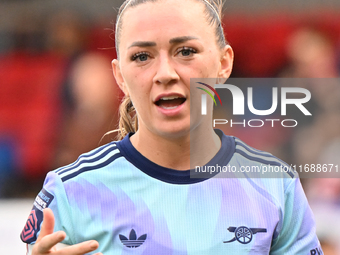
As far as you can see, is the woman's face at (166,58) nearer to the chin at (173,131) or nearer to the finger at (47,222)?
the chin at (173,131)

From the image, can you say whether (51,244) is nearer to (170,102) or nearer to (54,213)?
(54,213)

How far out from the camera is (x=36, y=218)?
1.48 m

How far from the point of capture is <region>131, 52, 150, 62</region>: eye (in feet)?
5.02

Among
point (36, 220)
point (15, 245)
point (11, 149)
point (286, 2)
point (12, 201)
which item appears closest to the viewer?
point (36, 220)

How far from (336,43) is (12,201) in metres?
3.81

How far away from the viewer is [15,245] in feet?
11.3

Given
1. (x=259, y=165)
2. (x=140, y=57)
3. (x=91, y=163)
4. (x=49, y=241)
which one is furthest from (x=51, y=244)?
(x=259, y=165)

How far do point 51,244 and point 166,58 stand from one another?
73cm

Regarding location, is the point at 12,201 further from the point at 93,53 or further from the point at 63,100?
the point at 93,53

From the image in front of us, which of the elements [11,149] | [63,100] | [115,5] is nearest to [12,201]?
[11,149]

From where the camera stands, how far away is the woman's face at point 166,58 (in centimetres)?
149

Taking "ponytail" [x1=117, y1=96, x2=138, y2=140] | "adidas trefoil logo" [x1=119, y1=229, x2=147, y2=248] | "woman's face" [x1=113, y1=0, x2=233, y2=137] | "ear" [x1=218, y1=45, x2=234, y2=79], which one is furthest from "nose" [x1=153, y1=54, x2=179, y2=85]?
"adidas trefoil logo" [x1=119, y1=229, x2=147, y2=248]

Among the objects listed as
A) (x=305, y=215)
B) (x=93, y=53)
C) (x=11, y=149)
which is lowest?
(x=305, y=215)

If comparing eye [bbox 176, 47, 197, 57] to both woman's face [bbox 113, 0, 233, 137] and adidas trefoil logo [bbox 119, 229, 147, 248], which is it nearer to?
woman's face [bbox 113, 0, 233, 137]
